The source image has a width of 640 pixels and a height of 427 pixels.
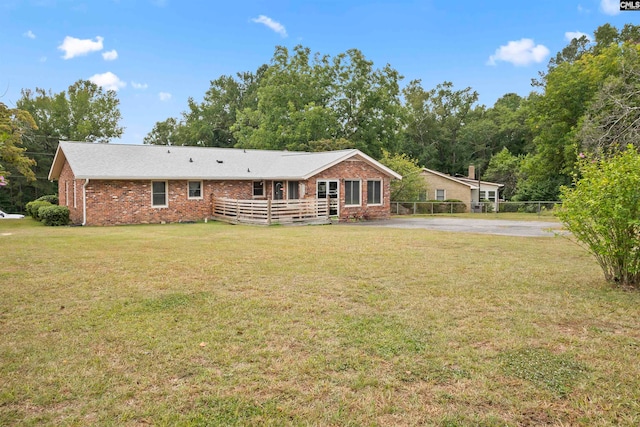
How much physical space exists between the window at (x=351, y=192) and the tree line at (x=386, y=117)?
8756 mm

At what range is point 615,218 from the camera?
666cm

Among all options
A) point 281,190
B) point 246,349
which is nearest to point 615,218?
point 246,349

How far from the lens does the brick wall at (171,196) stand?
20.0 m

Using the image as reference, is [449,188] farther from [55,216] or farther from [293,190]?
[55,216]

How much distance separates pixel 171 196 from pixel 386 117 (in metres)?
25.1

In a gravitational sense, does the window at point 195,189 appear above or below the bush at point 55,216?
above

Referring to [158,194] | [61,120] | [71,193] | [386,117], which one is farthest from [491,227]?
[61,120]

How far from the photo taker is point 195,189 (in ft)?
73.7

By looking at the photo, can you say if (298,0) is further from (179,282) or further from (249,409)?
(249,409)

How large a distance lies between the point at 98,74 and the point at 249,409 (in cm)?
4721

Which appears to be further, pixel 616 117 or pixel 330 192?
pixel 330 192

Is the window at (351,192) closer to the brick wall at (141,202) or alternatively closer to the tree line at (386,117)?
the brick wall at (141,202)

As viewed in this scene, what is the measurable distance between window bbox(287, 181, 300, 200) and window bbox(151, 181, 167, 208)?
6.41 metres

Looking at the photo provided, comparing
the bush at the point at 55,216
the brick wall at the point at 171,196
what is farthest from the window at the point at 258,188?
the bush at the point at 55,216
